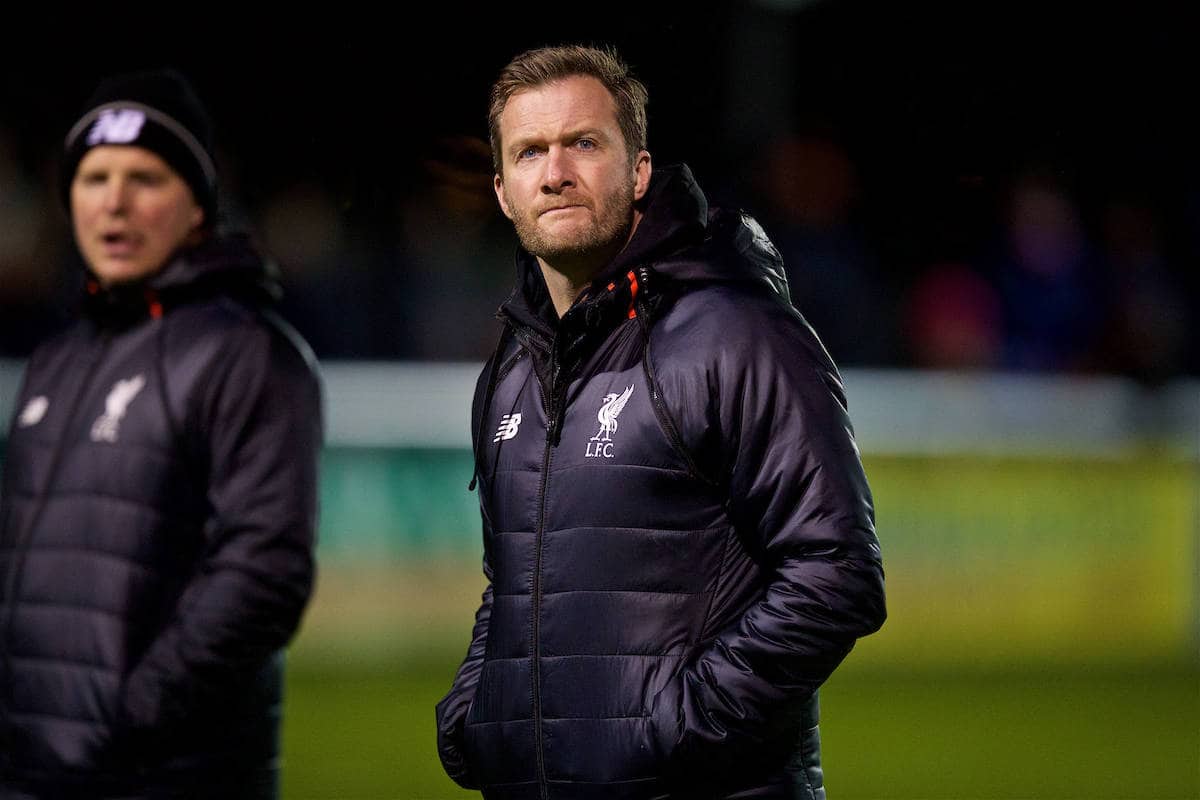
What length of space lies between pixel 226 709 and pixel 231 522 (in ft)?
1.28

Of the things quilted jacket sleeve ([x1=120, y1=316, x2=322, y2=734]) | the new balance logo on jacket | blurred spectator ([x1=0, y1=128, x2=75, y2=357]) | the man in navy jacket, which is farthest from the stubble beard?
blurred spectator ([x1=0, y1=128, x2=75, y2=357])

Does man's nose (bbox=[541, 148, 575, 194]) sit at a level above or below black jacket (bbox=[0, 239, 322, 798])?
above

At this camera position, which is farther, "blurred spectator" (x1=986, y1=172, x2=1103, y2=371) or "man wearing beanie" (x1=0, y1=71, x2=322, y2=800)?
"blurred spectator" (x1=986, y1=172, x2=1103, y2=371)

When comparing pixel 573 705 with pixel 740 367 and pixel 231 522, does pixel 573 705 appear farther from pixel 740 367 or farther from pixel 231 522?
pixel 231 522

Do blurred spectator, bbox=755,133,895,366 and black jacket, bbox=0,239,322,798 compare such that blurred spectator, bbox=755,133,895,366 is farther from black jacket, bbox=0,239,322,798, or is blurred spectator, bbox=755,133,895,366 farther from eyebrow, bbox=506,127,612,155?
eyebrow, bbox=506,127,612,155

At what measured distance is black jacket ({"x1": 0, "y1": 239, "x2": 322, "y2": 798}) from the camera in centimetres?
373

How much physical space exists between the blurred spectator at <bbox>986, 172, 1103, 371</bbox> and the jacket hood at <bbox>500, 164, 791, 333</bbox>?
24.9 ft

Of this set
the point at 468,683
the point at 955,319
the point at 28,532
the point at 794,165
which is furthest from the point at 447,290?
the point at 468,683

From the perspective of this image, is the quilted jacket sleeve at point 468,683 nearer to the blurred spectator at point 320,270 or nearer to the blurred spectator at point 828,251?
the blurred spectator at point 320,270

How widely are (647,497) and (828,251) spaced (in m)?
7.51

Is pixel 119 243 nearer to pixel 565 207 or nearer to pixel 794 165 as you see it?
pixel 565 207

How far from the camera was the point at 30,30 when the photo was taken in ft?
32.0

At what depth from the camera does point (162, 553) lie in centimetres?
382

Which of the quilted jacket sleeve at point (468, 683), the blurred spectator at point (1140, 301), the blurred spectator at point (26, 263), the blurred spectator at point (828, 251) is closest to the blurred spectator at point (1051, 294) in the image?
the blurred spectator at point (1140, 301)
